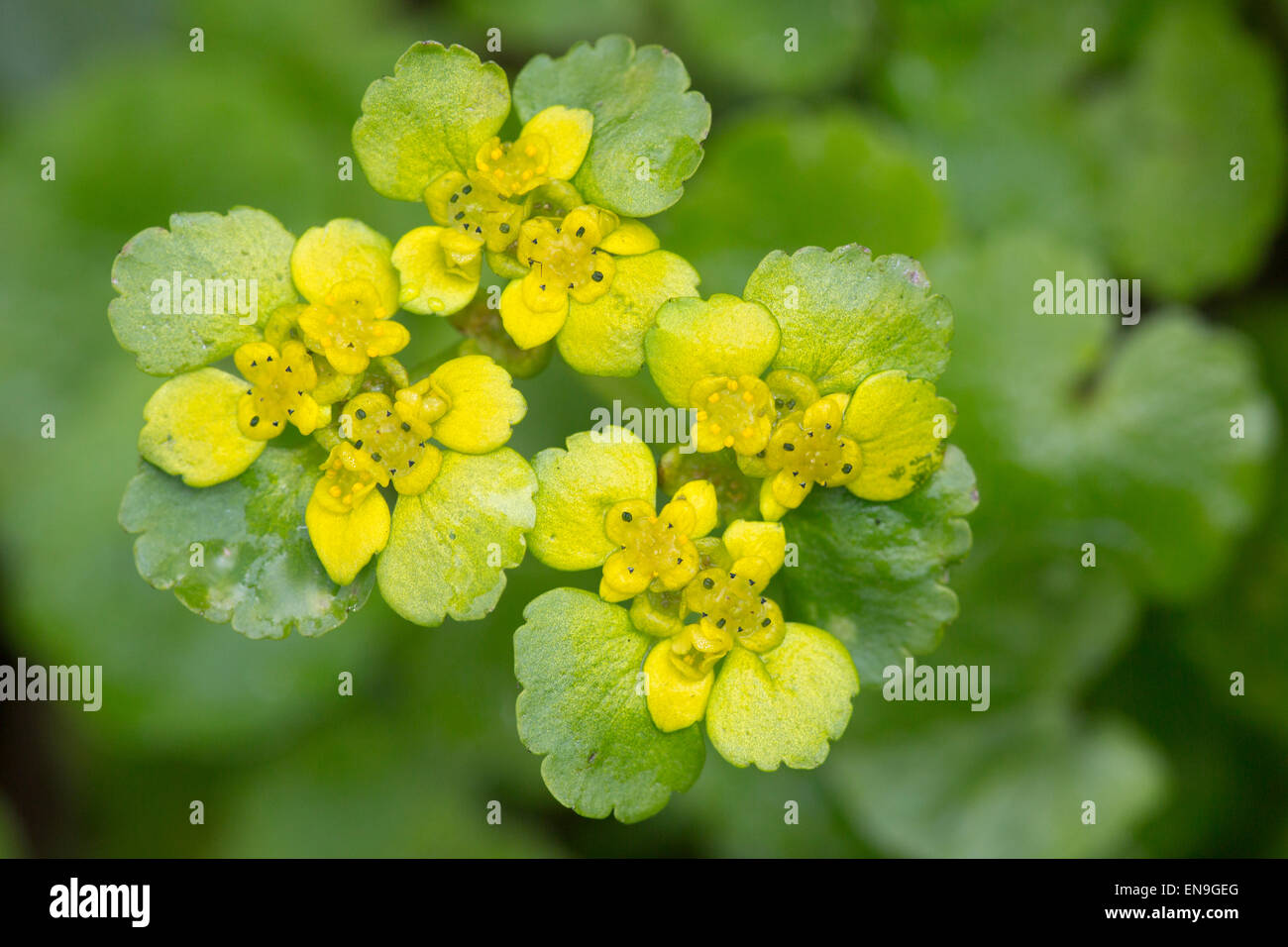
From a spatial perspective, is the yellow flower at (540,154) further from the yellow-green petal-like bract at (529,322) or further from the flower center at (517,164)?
the yellow-green petal-like bract at (529,322)

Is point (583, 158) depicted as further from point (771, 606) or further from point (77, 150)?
point (77, 150)

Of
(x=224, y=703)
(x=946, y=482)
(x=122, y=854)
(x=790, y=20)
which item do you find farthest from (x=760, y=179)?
(x=122, y=854)

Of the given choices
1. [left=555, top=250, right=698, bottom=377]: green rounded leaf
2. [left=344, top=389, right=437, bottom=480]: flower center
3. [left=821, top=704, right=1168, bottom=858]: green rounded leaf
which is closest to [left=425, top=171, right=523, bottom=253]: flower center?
[left=555, top=250, right=698, bottom=377]: green rounded leaf

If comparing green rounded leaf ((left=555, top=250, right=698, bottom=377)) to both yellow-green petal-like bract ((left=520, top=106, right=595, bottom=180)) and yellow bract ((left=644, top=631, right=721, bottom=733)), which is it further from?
yellow bract ((left=644, top=631, right=721, bottom=733))

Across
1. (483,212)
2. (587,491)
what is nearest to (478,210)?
(483,212)

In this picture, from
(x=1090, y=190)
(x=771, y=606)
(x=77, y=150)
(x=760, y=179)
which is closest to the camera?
(x=771, y=606)

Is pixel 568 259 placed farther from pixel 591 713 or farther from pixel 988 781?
pixel 988 781
